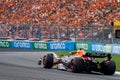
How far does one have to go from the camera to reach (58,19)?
4144 cm

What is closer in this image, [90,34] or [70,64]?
[70,64]

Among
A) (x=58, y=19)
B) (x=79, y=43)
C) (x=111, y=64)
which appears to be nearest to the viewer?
(x=111, y=64)

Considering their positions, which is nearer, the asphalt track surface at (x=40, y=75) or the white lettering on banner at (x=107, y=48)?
the asphalt track surface at (x=40, y=75)

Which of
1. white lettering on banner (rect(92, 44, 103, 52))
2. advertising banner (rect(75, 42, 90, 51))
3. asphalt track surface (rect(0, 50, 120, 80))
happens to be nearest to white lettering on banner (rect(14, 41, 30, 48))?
advertising banner (rect(75, 42, 90, 51))

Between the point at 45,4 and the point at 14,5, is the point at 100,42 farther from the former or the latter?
the point at 14,5

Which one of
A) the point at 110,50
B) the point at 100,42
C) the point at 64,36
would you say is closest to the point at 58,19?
the point at 64,36

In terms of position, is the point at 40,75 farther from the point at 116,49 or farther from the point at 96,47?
the point at 96,47

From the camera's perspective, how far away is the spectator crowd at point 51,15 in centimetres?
3919

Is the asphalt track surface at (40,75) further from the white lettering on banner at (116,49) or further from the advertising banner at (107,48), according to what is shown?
the advertising banner at (107,48)

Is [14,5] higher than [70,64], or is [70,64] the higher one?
[14,5]

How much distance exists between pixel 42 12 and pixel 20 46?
727 cm

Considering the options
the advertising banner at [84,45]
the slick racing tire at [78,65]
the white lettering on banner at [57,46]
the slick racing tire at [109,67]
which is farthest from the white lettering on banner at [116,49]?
the slick racing tire at [78,65]

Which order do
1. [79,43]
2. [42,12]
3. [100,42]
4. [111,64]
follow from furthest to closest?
[42,12]
[79,43]
[100,42]
[111,64]

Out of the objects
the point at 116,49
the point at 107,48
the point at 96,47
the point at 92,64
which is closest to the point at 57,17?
the point at 96,47
